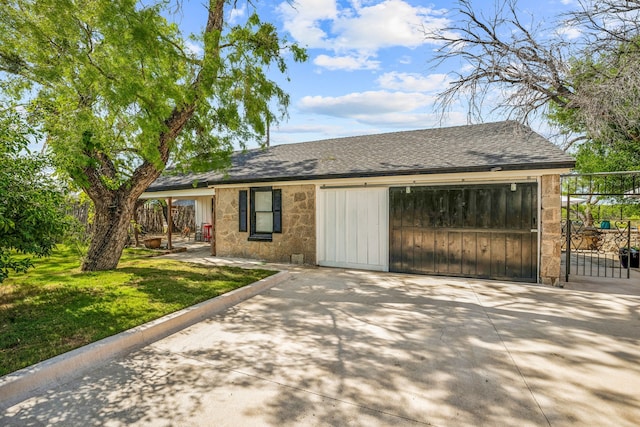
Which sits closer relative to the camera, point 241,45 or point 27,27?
point 27,27

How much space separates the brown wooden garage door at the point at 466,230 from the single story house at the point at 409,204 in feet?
0.07

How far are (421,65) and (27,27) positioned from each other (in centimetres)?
778

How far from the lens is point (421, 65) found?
18.0 feet

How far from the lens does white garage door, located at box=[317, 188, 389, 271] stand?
834cm

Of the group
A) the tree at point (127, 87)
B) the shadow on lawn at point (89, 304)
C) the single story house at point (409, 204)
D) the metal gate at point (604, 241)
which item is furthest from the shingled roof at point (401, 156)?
the shadow on lawn at point (89, 304)

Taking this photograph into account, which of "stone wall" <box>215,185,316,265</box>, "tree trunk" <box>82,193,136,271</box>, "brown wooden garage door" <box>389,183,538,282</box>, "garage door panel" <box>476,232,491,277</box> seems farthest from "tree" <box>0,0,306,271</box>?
"garage door panel" <box>476,232,491,277</box>

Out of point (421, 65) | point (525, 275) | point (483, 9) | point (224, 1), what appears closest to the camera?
point (483, 9)

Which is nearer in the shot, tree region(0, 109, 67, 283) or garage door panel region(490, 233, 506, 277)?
tree region(0, 109, 67, 283)

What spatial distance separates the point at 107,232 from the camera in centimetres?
756

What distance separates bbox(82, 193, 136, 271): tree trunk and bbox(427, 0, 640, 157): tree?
24.3ft

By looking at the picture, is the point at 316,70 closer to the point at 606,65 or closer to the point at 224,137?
the point at 224,137

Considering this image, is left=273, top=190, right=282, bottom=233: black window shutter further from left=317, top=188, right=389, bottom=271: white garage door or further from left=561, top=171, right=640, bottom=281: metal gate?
left=561, top=171, right=640, bottom=281: metal gate

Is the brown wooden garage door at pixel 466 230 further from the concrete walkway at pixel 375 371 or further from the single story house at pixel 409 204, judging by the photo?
the concrete walkway at pixel 375 371

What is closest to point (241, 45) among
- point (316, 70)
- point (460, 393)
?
point (316, 70)
